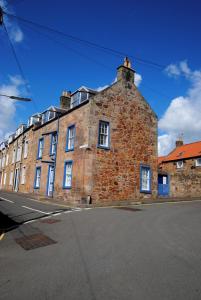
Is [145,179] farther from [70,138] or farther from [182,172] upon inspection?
[182,172]

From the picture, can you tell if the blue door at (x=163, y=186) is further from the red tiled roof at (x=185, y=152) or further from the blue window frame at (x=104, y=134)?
the blue window frame at (x=104, y=134)

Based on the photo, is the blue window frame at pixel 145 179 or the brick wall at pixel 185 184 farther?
the brick wall at pixel 185 184

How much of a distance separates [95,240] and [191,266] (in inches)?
121

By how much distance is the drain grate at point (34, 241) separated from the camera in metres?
7.41

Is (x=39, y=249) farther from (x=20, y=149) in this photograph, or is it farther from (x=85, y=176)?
(x=20, y=149)

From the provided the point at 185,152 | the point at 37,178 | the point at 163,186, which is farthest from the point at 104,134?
the point at 185,152

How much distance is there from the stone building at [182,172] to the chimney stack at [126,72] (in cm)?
1052

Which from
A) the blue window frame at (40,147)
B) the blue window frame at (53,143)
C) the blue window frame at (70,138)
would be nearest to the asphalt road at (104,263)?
the blue window frame at (70,138)

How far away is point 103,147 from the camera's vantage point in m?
19.8

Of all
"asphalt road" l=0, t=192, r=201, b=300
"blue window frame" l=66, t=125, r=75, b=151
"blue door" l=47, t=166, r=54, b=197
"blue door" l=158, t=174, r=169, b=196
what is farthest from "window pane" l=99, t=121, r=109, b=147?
"asphalt road" l=0, t=192, r=201, b=300

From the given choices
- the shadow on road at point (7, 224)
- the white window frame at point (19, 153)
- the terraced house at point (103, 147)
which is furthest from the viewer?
the white window frame at point (19, 153)

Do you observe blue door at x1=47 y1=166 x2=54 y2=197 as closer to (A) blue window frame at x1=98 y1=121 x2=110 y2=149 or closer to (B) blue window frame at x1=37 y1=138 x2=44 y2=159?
(B) blue window frame at x1=37 y1=138 x2=44 y2=159

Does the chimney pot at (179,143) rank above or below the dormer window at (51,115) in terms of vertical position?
above

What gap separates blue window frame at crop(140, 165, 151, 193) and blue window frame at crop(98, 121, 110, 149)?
13.1 feet
